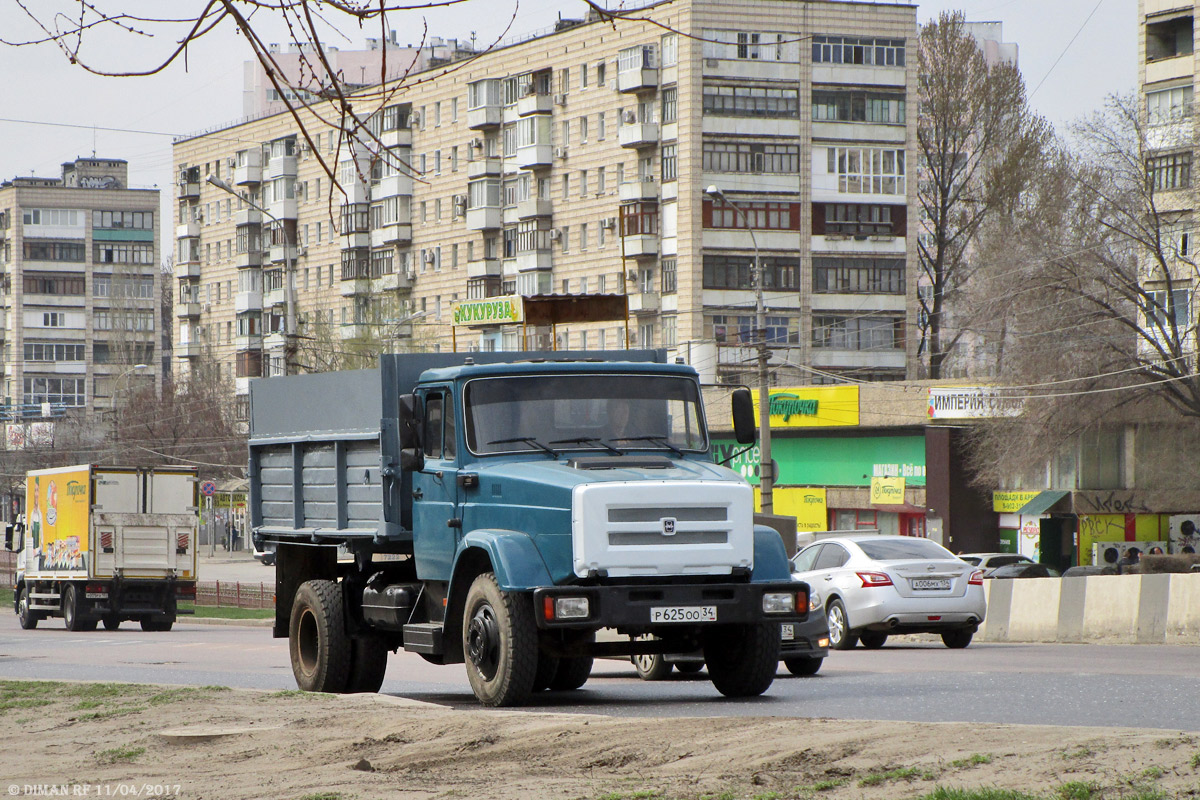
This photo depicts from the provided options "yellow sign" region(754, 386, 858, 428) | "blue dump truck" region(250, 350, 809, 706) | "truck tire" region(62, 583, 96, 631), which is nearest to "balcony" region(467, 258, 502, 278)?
"yellow sign" region(754, 386, 858, 428)

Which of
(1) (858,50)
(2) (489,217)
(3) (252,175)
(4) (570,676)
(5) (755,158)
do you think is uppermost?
(1) (858,50)

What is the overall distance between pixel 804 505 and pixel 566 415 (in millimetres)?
44864

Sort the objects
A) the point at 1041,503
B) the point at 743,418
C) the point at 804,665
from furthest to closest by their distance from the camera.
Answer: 1. the point at 1041,503
2. the point at 804,665
3. the point at 743,418

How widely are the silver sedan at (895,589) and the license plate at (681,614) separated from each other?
966cm

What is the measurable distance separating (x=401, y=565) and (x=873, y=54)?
6161 centimetres

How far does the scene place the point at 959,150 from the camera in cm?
7581

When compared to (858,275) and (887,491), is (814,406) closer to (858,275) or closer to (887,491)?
(887,491)

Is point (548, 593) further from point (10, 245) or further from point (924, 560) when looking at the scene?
point (10, 245)

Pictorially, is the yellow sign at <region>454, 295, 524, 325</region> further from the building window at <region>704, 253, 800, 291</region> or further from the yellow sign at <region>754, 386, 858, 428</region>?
→ the building window at <region>704, 253, 800, 291</region>

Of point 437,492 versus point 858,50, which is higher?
point 858,50

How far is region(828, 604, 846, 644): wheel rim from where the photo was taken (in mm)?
22531

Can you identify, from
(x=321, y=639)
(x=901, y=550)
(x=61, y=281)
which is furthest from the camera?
(x=61, y=281)

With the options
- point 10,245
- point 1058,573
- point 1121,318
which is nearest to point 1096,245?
point 1121,318

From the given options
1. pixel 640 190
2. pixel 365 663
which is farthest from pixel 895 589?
pixel 640 190
